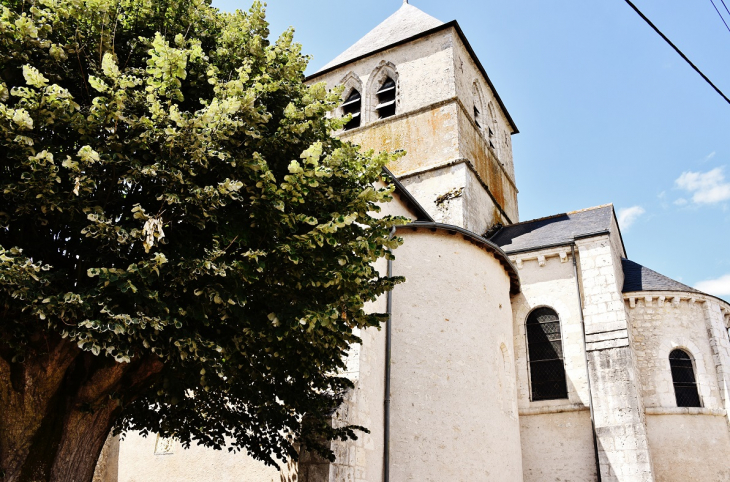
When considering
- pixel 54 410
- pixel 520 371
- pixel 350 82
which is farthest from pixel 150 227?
pixel 350 82

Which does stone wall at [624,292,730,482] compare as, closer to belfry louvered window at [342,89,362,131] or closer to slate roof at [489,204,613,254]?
slate roof at [489,204,613,254]

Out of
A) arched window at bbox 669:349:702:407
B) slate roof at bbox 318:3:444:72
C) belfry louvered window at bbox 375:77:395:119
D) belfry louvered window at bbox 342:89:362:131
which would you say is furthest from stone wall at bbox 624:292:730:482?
slate roof at bbox 318:3:444:72

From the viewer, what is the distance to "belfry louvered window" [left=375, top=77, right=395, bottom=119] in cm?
1820

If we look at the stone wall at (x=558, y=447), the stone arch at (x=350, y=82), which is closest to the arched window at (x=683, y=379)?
the stone wall at (x=558, y=447)

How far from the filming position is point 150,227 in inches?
185

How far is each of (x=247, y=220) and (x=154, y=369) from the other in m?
1.83

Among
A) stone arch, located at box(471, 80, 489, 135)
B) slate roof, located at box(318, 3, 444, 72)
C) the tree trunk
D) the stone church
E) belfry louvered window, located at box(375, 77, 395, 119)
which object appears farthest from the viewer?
slate roof, located at box(318, 3, 444, 72)

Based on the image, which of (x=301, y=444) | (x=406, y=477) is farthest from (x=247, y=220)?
(x=406, y=477)

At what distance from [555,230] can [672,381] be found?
428cm

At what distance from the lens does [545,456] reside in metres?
11.2

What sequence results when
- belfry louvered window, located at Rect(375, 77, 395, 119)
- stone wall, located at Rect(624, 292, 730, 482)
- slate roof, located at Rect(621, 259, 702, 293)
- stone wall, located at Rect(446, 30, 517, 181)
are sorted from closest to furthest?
1. stone wall, located at Rect(624, 292, 730, 482)
2. slate roof, located at Rect(621, 259, 702, 293)
3. stone wall, located at Rect(446, 30, 517, 181)
4. belfry louvered window, located at Rect(375, 77, 395, 119)

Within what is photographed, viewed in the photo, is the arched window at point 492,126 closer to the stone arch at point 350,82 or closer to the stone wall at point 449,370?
the stone arch at point 350,82

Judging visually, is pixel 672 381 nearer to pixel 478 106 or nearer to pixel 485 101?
pixel 478 106

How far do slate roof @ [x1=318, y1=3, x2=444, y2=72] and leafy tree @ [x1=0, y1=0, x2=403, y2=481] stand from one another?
13.9 m
